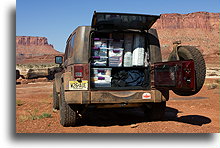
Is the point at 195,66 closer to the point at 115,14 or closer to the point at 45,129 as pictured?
the point at 115,14

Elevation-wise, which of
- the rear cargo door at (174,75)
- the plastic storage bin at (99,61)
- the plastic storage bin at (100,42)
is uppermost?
the plastic storage bin at (100,42)

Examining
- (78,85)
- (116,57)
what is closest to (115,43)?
(116,57)

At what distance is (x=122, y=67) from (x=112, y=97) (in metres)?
1.03

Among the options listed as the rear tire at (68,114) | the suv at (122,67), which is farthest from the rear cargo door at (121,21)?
the rear tire at (68,114)

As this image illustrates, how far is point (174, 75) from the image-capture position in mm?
5316

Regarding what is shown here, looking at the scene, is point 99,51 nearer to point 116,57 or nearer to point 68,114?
point 116,57

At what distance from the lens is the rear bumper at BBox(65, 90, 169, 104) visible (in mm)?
5422

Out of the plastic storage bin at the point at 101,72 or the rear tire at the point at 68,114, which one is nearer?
the rear tire at the point at 68,114

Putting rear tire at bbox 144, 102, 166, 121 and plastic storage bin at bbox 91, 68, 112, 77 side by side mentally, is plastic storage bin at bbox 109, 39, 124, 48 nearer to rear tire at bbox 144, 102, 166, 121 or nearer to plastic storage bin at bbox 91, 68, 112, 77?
plastic storage bin at bbox 91, 68, 112, 77

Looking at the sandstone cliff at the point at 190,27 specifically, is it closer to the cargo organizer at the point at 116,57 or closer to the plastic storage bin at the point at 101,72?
the cargo organizer at the point at 116,57

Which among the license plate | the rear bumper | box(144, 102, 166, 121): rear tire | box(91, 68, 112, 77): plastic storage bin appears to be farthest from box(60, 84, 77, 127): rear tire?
box(144, 102, 166, 121): rear tire

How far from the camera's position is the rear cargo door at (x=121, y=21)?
5.48 m

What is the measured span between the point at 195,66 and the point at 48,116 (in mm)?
3963

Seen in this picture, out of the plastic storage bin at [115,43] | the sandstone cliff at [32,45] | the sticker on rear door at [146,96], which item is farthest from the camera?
the sandstone cliff at [32,45]
